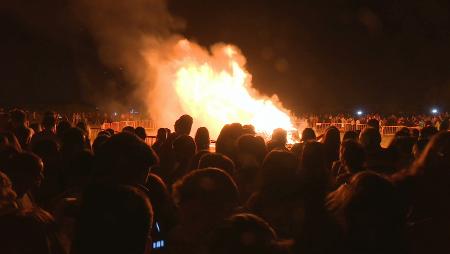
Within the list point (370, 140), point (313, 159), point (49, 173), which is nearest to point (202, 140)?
point (49, 173)

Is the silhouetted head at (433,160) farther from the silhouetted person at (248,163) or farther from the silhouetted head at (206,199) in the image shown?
the silhouetted head at (206,199)

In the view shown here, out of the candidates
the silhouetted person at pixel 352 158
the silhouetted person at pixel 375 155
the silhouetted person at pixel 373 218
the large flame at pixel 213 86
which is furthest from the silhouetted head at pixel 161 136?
the large flame at pixel 213 86

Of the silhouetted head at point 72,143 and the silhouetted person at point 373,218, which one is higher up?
the silhouetted head at point 72,143

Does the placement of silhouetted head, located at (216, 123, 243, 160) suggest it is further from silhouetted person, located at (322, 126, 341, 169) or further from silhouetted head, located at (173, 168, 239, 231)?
silhouetted head, located at (173, 168, 239, 231)

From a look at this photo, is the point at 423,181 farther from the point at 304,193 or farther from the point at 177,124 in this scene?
the point at 177,124

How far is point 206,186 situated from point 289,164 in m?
0.98

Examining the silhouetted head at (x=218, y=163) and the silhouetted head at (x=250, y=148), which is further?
the silhouetted head at (x=250, y=148)

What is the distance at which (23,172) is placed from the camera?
3.61 metres

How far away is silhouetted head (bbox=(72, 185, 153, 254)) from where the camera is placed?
2398 mm

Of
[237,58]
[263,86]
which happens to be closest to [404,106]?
[263,86]

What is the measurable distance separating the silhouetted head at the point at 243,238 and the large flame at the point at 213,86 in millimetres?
23836

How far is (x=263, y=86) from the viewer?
69.3m

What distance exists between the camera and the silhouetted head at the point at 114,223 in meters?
2.40

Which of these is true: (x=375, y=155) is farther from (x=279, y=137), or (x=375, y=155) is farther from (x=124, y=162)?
(x=124, y=162)
